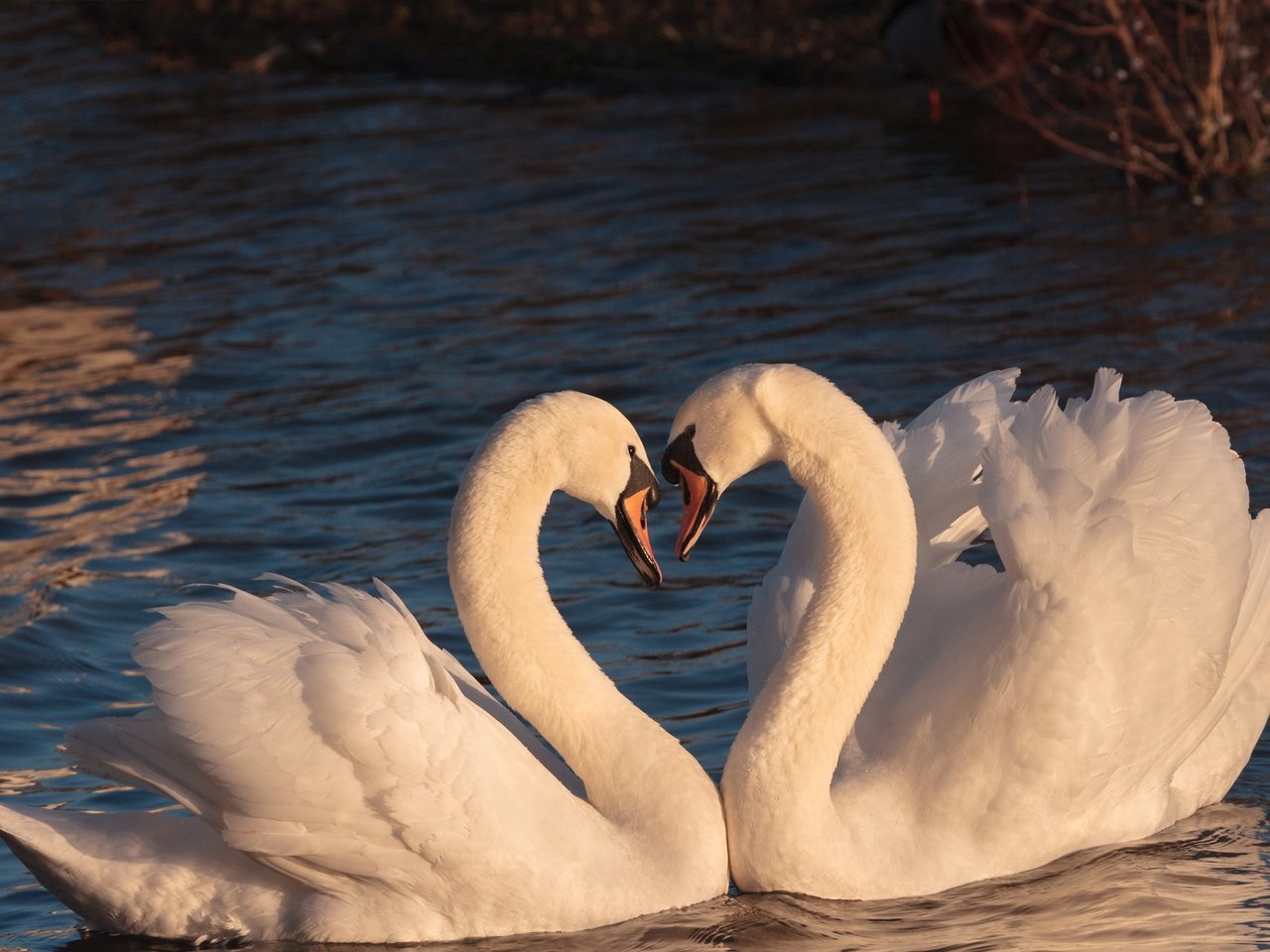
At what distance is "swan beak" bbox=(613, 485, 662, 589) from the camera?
5566 millimetres

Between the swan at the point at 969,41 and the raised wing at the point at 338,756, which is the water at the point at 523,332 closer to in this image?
the raised wing at the point at 338,756

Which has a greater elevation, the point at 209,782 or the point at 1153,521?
the point at 1153,521

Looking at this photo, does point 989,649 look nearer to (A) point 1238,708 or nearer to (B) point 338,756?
(A) point 1238,708

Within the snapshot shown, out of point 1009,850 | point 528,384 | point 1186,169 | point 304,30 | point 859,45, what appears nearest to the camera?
point 1009,850

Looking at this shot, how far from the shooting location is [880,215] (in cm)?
1311

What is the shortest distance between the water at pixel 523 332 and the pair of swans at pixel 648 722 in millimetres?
193

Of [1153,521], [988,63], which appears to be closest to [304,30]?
[988,63]

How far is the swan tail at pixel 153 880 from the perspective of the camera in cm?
549

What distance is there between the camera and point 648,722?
18.6ft

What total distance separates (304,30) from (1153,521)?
47.7 ft

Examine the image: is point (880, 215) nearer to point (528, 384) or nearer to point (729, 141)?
point (729, 141)

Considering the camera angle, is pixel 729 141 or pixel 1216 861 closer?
pixel 1216 861

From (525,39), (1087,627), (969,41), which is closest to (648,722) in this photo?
(1087,627)

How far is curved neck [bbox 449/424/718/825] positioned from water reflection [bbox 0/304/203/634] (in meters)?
3.19
